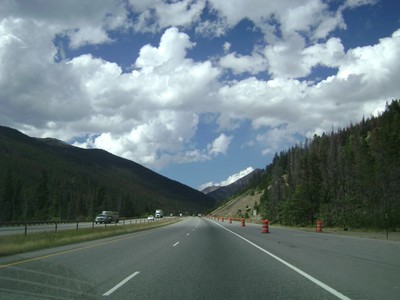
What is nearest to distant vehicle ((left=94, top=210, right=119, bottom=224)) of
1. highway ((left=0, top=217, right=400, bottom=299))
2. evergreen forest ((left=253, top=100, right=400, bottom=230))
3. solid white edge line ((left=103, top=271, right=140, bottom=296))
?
evergreen forest ((left=253, top=100, right=400, bottom=230))

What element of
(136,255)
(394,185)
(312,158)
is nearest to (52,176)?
(312,158)

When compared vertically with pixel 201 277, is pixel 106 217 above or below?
above

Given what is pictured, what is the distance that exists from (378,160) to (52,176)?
534 ft

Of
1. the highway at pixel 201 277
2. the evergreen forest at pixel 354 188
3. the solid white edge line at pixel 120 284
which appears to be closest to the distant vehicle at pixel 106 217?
the evergreen forest at pixel 354 188

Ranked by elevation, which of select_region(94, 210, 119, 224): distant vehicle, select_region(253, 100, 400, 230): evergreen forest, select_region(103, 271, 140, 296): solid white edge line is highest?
select_region(253, 100, 400, 230): evergreen forest

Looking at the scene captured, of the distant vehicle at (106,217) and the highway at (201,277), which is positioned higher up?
the distant vehicle at (106,217)

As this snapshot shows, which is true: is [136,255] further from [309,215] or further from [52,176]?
[52,176]

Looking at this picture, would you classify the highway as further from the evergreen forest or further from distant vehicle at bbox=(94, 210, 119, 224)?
distant vehicle at bbox=(94, 210, 119, 224)

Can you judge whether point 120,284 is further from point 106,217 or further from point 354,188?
point 354,188

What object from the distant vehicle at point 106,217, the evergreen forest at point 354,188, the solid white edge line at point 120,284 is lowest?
the solid white edge line at point 120,284

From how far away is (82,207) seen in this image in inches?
6309

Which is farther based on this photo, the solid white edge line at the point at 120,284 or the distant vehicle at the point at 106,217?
the distant vehicle at the point at 106,217

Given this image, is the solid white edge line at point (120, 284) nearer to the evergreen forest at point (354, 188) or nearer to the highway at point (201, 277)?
the highway at point (201, 277)

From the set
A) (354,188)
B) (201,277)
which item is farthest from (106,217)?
(201,277)
